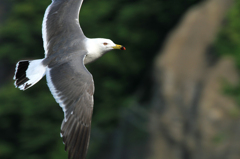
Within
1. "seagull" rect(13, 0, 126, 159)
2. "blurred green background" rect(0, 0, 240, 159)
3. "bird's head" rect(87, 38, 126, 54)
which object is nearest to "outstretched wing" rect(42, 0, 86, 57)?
"seagull" rect(13, 0, 126, 159)

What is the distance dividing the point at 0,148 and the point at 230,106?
4497 millimetres

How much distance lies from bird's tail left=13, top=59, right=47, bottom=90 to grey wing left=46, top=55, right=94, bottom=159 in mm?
94

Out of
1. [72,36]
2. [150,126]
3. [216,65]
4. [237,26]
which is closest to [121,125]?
[150,126]

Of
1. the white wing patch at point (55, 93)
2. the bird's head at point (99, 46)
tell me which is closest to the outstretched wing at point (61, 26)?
the bird's head at point (99, 46)

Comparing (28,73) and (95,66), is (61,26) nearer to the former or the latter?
(28,73)

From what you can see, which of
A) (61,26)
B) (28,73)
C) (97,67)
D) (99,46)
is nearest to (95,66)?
(97,67)

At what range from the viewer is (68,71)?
10.8 ft

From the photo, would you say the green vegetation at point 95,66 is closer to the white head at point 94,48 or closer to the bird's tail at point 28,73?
the white head at point 94,48

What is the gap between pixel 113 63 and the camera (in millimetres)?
7805

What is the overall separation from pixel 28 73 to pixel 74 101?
539 mm

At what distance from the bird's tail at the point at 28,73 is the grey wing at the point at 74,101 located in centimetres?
9

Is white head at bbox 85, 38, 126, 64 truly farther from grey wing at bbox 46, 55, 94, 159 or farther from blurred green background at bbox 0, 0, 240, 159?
blurred green background at bbox 0, 0, 240, 159

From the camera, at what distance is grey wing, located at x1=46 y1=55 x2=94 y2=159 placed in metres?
3.06

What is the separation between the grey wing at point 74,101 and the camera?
306cm
